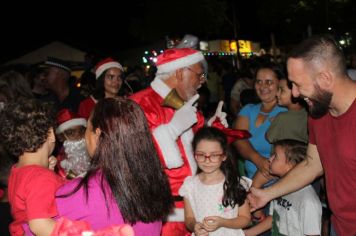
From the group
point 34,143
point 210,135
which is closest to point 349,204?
point 210,135

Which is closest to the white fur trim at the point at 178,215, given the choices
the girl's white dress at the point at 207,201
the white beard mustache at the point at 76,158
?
the girl's white dress at the point at 207,201

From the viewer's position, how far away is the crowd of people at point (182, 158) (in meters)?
2.23

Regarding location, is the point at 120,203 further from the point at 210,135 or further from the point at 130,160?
the point at 210,135

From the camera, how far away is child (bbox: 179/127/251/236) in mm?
3381

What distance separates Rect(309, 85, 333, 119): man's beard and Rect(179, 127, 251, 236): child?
3.01 feet

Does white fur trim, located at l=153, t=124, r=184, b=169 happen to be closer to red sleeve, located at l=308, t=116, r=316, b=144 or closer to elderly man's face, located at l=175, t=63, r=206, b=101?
elderly man's face, located at l=175, t=63, r=206, b=101

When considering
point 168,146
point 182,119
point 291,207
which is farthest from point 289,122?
point 168,146

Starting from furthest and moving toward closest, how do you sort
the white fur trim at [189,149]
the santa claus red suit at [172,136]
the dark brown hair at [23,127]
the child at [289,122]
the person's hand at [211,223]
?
1. the child at [289,122]
2. the white fur trim at [189,149]
3. the santa claus red suit at [172,136]
4. the person's hand at [211,223]
5. the dark brown hair at [23,127]

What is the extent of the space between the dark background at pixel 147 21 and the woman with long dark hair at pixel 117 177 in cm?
2186

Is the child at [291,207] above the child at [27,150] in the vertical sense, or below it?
below

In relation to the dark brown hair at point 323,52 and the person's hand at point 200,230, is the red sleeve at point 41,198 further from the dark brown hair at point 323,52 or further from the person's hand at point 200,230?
the dark brown hair at point 323,52

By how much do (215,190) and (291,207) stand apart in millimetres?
662

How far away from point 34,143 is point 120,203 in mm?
736

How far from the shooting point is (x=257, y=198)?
11.3 ft
